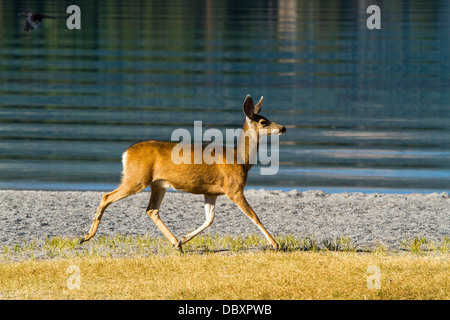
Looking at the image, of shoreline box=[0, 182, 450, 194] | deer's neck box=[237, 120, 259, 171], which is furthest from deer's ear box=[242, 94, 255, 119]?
shoreline box=[0, 182, 450, 194]

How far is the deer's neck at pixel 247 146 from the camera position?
8.54m

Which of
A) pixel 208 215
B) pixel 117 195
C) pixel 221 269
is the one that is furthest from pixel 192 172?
pixel 221 269

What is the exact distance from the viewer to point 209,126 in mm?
18328

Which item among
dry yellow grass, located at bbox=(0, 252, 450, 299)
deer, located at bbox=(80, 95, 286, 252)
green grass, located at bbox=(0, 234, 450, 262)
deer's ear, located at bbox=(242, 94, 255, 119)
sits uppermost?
deer's ear, located at bbox=(242, 94, 255, 119)

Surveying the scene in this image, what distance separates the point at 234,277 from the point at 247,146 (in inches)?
59.2

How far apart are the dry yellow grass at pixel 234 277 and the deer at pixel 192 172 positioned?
0.41 meters

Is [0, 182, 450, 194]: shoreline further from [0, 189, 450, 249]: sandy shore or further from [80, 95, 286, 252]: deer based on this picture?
[80, 95, 286, 252]: deer

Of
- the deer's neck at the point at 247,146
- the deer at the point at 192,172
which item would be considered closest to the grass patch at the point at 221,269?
the deer at the point at 192,172

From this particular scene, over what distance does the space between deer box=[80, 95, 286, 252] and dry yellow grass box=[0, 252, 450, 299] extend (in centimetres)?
41

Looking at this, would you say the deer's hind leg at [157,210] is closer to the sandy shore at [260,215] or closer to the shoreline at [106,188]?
the sandy shore at [260,215]

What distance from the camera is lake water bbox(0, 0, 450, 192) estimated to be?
48.5 ft

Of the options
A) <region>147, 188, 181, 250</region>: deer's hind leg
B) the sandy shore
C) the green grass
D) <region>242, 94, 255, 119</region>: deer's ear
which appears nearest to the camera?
<region>242, 94, 255, 119</region>: deer's ear

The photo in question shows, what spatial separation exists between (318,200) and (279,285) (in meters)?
4.77

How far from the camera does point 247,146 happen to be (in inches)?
338
